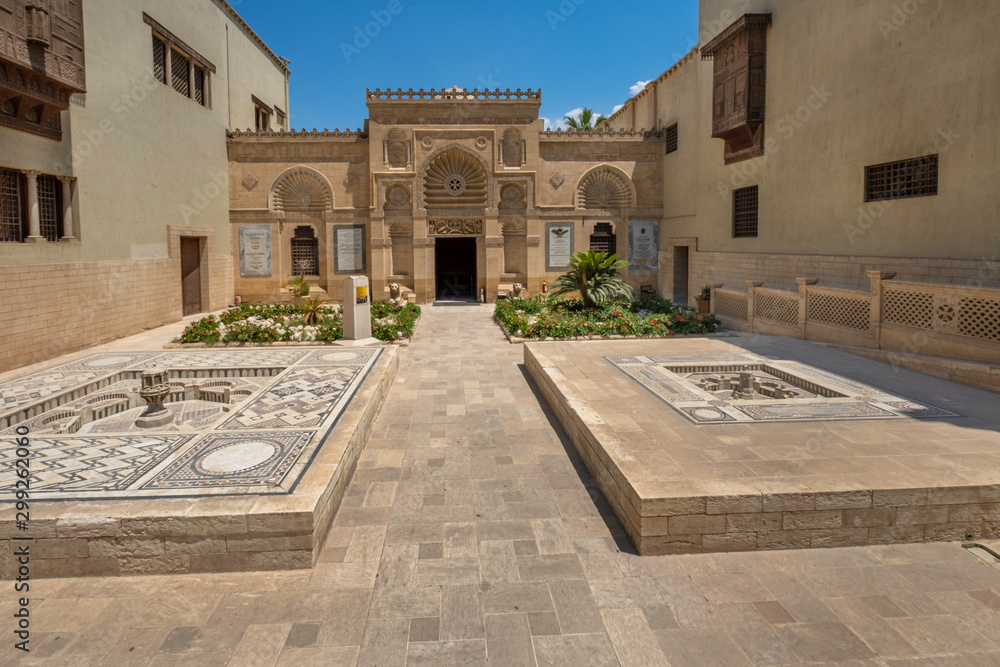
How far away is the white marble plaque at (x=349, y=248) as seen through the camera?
65.6ft

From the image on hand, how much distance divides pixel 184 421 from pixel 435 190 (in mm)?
14354

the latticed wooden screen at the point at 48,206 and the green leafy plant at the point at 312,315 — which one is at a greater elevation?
the latticed wooden screen at the point at 48,206

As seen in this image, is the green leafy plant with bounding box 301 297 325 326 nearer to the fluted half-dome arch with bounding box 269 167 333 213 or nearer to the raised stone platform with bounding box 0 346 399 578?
the raised stone platform with bounding box 0 346 399 578

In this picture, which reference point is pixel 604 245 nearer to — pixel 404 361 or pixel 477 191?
pixel 477 191

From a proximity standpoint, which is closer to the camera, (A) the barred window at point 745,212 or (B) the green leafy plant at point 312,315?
(B) the green leafy plant at point 312,315

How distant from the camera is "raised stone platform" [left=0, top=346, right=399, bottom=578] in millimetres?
4078

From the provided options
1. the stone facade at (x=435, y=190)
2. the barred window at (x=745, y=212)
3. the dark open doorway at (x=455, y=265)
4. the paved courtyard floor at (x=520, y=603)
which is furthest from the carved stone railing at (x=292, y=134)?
the paved courtyard floor at (x=520, y=603)

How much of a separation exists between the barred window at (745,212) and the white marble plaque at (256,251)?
13.6 metres

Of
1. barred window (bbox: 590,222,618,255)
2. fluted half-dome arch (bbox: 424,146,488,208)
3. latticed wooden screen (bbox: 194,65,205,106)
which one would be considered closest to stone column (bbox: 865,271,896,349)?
barred window (bbox: 590,222,618,255)

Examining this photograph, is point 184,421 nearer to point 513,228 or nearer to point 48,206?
point 48,206

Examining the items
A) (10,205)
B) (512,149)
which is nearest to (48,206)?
(10,205)

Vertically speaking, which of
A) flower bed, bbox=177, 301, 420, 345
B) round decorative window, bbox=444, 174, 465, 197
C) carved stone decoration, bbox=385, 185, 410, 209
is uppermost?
round decorative window, bbox=444, 174, 465, 197

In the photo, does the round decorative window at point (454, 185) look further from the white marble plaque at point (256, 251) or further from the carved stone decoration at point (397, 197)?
the white marble plaque at point (256, 251)

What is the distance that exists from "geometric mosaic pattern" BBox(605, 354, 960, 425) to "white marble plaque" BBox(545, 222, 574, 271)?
11195 mm
